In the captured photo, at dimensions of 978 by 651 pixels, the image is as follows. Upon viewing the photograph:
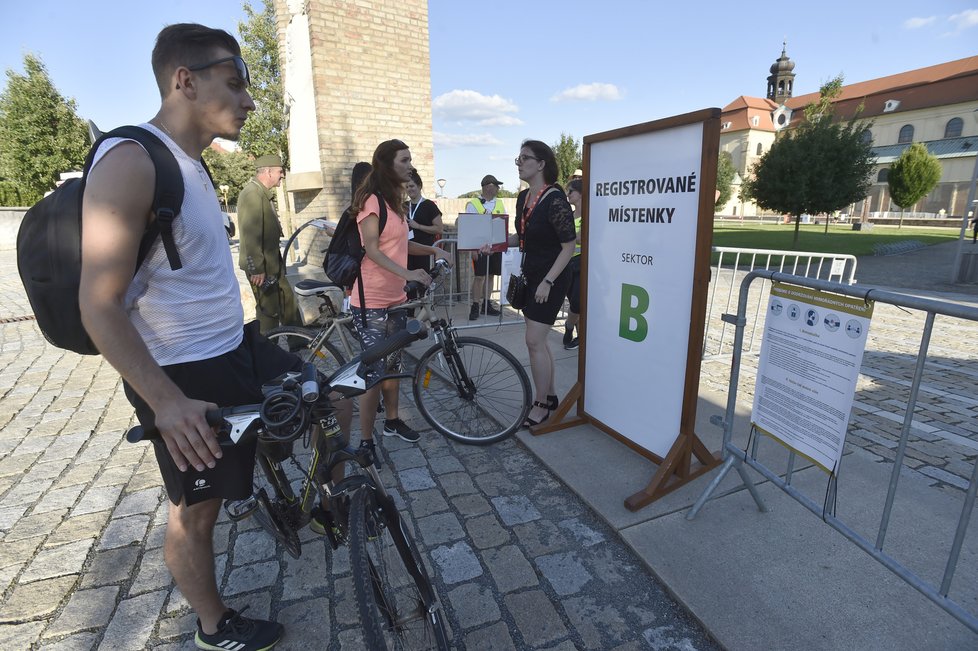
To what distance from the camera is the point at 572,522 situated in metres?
2.86

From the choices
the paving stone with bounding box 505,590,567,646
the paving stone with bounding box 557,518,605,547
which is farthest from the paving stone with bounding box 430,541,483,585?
the paving stone with bounding box 557,518,605,547

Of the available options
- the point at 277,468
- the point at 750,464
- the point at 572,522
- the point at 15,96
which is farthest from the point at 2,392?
the point at 15,96

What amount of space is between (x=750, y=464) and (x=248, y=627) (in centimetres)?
250

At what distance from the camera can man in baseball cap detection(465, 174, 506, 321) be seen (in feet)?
25.0

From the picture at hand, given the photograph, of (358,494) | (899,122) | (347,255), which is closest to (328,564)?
(358,494)

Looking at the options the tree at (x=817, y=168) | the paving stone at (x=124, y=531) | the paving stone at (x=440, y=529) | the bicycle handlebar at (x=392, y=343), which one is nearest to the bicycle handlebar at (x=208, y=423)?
the bicycle handlebar at (x=392, y=343)

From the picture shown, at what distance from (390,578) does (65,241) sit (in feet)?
4.50

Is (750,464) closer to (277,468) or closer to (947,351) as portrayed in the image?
(277,468)

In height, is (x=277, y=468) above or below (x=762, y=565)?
above

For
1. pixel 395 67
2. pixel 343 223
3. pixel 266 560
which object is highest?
pixel 395 67

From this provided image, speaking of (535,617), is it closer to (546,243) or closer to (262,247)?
(546,243)

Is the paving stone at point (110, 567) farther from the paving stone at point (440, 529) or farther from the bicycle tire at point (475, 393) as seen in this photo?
the bicycle tire at point (475, 393)

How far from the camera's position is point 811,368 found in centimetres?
224

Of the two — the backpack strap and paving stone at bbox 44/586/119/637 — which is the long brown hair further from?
paving stone at bbox 44/586/119/637
